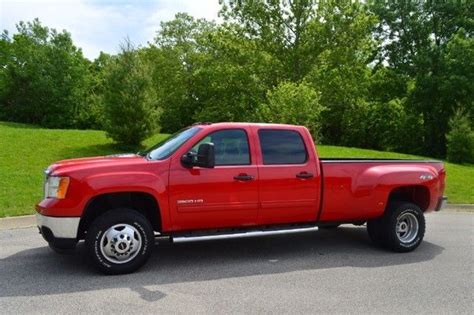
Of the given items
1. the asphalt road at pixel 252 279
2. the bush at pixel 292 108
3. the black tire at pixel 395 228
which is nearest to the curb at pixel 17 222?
the asphalt road at pixel 252 279

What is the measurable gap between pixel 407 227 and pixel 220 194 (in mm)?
2996

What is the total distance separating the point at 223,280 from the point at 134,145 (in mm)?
11320

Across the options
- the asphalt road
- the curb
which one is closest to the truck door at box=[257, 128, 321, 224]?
the asphalt road

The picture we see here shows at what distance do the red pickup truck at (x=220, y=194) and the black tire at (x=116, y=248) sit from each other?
11 mm

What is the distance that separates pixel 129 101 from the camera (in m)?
15.7

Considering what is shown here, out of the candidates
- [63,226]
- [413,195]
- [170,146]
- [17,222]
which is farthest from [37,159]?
[413,195]

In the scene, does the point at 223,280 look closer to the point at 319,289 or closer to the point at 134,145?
the point at 319,289

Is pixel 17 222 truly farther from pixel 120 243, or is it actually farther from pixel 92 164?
pixel 120 243

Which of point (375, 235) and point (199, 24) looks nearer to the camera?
point (375, 235)

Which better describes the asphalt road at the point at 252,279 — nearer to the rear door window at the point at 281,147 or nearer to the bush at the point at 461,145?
the rear door window at the point at 281,147

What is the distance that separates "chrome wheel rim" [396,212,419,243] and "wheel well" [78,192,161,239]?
11.5ft

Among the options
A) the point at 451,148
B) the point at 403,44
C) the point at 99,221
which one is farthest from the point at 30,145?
the point at 403,44

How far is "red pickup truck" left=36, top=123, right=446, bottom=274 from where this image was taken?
18.6 feet

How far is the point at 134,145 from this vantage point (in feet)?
53.6
